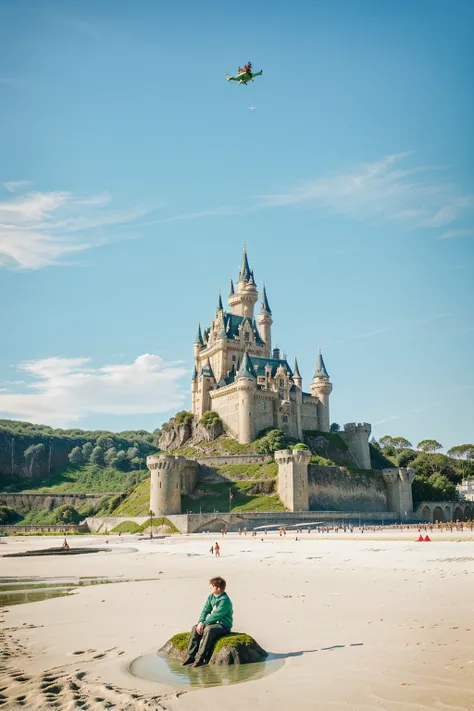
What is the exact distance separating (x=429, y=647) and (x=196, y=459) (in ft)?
240

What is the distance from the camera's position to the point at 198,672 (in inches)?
410

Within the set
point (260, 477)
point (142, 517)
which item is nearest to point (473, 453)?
point (260, 477)

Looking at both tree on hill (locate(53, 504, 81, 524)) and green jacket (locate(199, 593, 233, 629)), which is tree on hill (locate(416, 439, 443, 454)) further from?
green jacket (locate(199, 593, 233, 629))

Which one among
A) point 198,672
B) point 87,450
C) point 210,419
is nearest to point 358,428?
point 210,419

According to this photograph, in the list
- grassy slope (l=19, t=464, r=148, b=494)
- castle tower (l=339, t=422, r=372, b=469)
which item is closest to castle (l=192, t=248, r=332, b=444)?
castle tower (l=339, t=422, r=372, b=469)

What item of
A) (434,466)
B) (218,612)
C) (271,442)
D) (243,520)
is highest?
(271,442)

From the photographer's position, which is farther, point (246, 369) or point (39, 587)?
point (246, 369)

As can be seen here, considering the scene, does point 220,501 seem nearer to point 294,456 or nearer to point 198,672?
point 294,456

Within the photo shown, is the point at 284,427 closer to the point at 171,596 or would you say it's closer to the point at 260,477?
the point at 260,477

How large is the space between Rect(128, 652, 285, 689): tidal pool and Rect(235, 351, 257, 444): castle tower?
248 feet

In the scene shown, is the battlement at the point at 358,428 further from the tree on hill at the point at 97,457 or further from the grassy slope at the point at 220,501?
the tree on hill at the point at 97,457

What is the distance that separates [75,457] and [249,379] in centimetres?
6268

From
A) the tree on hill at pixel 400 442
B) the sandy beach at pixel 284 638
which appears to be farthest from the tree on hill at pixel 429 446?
the sandy beach at pixel 284 638

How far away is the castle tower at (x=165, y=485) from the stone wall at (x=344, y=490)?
51.9 ft
